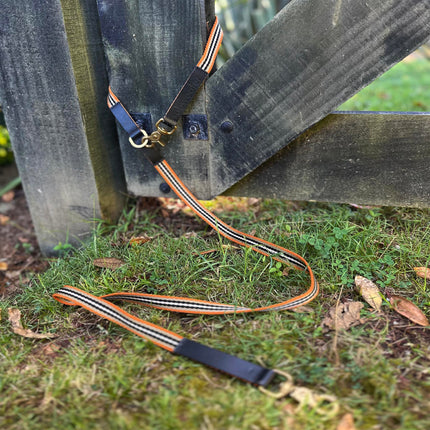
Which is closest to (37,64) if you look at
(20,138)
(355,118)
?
(20,138)

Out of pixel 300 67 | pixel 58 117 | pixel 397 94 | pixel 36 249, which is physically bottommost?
pixel 36 249

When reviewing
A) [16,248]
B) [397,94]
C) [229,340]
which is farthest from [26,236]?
[397,94]

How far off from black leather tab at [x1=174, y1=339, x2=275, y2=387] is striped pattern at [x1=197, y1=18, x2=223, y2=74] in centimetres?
119

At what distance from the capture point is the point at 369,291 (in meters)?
1.66

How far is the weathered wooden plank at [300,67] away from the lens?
5.34 ft

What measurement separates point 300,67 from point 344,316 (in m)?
1.07

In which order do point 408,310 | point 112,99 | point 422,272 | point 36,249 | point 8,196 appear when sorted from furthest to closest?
point 8,196
point 36,249
point 112,99
point 422,272
point 408,310

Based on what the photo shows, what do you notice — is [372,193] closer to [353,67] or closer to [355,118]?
[355,118]

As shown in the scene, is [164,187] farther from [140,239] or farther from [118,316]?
[118,316]

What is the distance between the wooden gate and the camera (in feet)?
5.56

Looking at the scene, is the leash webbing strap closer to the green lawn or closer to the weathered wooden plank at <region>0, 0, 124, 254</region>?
the weathered wooden plank at <region>0, 0, 124, 254</region>

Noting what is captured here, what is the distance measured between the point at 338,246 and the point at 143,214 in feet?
3.68

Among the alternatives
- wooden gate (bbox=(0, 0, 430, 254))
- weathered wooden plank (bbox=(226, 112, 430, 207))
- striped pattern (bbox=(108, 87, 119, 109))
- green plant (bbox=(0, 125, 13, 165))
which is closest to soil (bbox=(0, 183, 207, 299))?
wooden gate (bbox=(0, 0, 430, 254))

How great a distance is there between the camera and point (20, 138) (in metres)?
2.12
